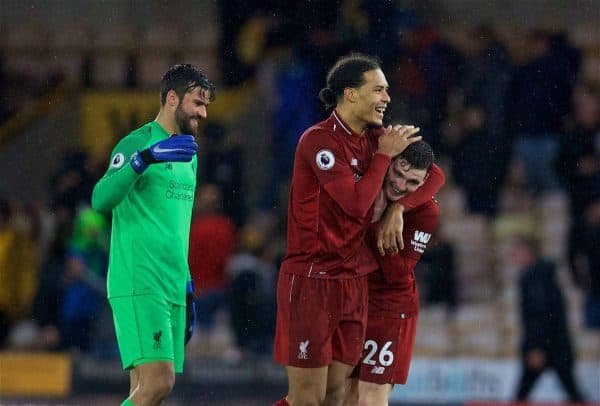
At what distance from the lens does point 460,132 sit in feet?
39.2

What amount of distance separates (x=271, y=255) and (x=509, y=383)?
2.33m

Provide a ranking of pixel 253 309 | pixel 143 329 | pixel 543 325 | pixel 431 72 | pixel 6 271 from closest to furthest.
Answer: pixel 143 329 < pixel 543 325 < pixel 253 309 < pixel 6 271 < pixel 431 72

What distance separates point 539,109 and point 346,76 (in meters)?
6.00

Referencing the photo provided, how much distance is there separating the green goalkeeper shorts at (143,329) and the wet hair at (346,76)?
1.22 meters

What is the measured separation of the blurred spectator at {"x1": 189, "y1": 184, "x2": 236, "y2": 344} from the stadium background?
31 millimetres

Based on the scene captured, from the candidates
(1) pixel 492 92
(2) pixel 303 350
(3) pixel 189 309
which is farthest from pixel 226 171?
(2) pixel 303 350

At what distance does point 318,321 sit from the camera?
607 cm

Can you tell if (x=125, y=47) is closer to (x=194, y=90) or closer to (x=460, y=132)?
(x=460, y=132)

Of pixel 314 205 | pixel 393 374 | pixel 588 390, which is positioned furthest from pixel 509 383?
pixel 314 205

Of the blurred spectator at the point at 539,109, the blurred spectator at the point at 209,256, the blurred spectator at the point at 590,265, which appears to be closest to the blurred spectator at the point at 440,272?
the blurred spectator at the point at 590,265

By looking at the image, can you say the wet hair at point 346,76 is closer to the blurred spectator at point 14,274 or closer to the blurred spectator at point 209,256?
the blurred spectator at point 209,256

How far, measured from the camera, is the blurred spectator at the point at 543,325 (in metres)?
10.3

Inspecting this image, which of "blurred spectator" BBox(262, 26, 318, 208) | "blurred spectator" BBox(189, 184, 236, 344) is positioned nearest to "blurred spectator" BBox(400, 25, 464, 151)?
"blurred spectator" BBox(262, 26, 318, 208)

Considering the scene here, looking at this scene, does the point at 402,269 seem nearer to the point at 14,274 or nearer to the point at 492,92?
the point at 492,92
